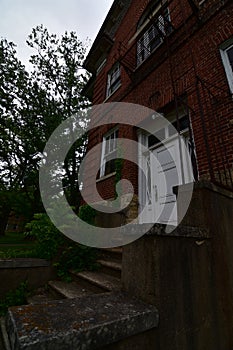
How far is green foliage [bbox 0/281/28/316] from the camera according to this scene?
2.68 m

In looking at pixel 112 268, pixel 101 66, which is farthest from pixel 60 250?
pixel 101 66

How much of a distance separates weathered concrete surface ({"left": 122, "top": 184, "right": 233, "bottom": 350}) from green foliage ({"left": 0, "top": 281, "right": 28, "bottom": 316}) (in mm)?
2106

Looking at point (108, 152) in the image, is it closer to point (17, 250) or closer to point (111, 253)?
point (17, 250)

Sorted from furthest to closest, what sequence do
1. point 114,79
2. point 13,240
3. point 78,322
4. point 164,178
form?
1. point 13,240
2. point 114,79
3. point 164,178
4. point 78,322

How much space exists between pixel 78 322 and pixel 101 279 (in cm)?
157

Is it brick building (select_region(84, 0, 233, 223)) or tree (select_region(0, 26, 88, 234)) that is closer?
brick building (select_region(84, 0, 233, 223))

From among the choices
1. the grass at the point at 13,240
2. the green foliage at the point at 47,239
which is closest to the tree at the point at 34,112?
the grass at the point at 13,240

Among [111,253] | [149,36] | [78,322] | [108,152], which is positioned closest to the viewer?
[78,322]

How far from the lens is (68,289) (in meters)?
2.60

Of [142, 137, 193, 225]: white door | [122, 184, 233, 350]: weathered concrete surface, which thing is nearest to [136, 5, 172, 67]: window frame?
[142, 137, 193, 225]: white door

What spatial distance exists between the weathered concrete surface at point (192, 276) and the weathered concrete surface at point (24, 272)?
213cm

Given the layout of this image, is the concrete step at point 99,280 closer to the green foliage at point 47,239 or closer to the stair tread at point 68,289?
the stair tread at point 68,289

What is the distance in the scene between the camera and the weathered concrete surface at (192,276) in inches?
56.4

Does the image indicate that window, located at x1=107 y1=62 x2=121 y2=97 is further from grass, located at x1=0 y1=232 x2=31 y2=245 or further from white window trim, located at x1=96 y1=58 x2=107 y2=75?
grass, located at x1=0 y1=232 x2=31 y2=245
